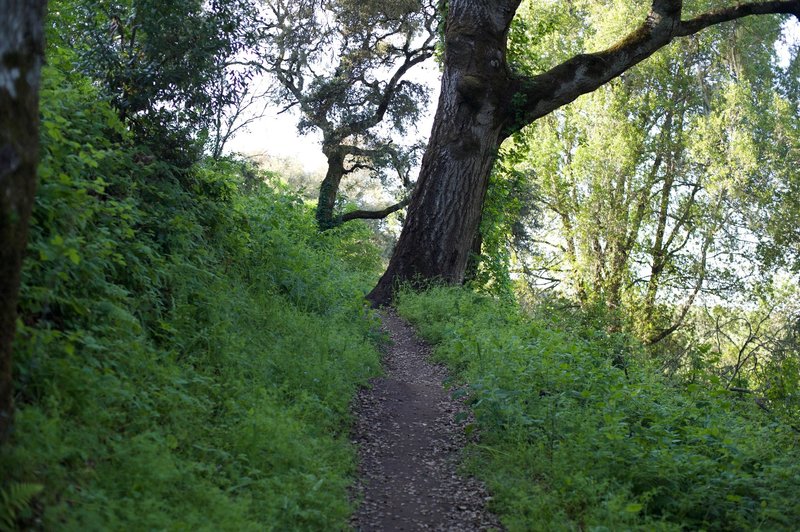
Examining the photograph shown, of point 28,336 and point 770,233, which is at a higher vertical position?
point 770,233

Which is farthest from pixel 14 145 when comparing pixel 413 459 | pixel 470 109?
pixel 470 109

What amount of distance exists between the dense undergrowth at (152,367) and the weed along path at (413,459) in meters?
0.31

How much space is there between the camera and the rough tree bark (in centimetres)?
1363

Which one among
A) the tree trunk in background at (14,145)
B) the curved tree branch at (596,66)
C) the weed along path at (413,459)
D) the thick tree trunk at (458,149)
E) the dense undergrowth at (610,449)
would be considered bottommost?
the weed along path at (413,459)

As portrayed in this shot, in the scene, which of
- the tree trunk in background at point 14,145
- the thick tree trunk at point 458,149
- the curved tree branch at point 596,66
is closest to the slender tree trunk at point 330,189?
the thick tree trunk at point 458,149

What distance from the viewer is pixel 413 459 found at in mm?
6680

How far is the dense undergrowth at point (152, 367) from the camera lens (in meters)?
3.85

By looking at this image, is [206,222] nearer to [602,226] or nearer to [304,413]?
[304,413]

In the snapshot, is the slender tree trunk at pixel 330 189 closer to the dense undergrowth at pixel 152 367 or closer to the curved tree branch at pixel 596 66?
the curved tree branch at pixel 596 66

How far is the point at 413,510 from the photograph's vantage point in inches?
223

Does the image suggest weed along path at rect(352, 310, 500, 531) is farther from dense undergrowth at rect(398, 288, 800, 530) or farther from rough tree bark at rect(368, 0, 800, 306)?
rough tree bark at rect(368, 0, 800, 306)

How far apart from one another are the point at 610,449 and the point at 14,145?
4.96 meters

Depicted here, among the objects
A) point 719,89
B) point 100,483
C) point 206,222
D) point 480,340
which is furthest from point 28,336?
point 719,89

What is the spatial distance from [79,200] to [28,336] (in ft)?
4.11
